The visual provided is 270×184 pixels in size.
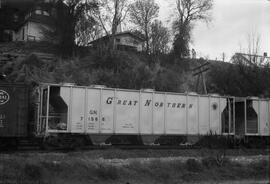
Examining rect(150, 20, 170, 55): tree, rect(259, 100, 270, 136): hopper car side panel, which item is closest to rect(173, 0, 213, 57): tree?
rect(150, 20, 170, 55): tree

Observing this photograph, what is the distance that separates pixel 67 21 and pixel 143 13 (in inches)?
450

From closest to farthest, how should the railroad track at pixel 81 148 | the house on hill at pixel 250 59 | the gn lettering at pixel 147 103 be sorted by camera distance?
the railroad track at pixel 81 148 → the gn lettering at pixel 147 103 → the house on hill at pixel 250 59

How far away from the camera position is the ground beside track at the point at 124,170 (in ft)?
38.0

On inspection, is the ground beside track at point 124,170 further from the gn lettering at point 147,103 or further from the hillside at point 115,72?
the hillside at point 115,72

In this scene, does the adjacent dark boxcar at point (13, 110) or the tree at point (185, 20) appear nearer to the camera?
the adjacent dark boxcar at point (13, 110)

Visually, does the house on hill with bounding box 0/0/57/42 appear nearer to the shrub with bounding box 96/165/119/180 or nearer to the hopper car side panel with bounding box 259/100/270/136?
the hopper car side panel with bounding box 259/100/270/136

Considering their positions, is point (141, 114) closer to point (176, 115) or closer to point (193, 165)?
point (176, 115)

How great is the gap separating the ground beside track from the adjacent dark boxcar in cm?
299

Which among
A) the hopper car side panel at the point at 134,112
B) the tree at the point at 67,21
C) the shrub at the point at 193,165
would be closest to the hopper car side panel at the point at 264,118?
the hopper car side panel at the point at 134,112

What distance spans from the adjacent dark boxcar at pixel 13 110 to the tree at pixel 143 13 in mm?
34552

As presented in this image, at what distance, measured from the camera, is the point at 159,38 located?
49938 mm

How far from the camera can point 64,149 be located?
18109 mm

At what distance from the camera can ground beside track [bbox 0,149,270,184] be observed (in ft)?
38.0

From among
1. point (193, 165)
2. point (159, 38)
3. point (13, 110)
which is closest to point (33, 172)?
→ point (193, 165)
